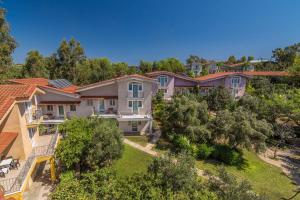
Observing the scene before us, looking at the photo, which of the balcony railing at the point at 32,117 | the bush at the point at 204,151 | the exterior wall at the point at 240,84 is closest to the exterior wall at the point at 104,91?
the balcony railing at the point at 32,117

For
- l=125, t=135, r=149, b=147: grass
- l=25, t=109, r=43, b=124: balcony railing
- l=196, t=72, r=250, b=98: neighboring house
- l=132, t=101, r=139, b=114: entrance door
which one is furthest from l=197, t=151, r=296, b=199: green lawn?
l=196, t=72, r=250, b=98: neighboring house

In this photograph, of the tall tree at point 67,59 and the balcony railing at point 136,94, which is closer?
the balcony railing at point 136,94

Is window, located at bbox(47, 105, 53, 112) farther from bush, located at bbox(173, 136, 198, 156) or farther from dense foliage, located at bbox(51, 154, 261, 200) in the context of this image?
bush, located at bbox(173, 136, 198, 156)

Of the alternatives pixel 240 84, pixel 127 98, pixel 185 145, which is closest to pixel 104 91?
pixel 127 98

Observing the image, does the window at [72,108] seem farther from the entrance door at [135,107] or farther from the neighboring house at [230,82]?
the neighboring house at [230,82]

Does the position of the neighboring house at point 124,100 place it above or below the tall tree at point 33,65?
below

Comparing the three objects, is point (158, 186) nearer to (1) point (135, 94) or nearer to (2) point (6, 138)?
(2) point (6, 138)

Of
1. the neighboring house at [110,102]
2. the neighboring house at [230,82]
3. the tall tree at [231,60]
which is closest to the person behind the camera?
Result: the neighboring house at [110,102]

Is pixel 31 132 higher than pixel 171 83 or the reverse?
the reverse
